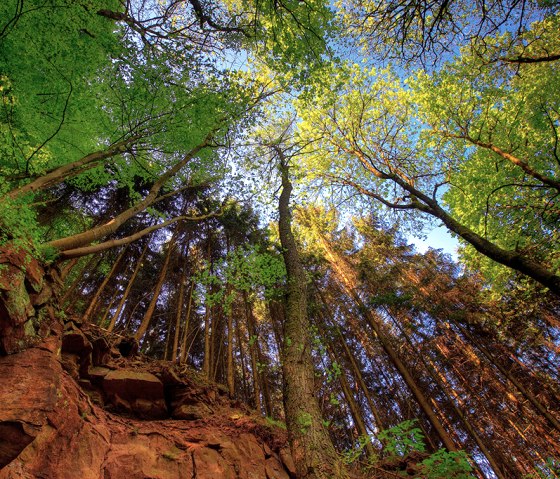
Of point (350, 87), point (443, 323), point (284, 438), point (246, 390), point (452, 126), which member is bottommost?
point (284, 438)

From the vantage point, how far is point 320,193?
1245 cm

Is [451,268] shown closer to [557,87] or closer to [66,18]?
[557,87]

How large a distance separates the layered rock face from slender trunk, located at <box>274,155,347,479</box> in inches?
114

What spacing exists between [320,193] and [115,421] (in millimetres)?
10448

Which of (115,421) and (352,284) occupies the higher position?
(352,284)

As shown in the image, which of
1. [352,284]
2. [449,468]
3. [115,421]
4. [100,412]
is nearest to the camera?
[449,468]

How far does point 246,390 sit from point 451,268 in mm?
14341

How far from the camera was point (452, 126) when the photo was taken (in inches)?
400

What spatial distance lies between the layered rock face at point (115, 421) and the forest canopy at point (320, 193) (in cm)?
188

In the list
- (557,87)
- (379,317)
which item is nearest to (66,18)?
(557,87)

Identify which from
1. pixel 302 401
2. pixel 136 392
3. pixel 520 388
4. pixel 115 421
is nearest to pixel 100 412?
pixel 115 421

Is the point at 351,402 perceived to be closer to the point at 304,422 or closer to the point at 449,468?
the point at 449,468

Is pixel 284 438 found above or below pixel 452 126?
below

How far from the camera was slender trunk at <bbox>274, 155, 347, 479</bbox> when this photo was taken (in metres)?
3.25
